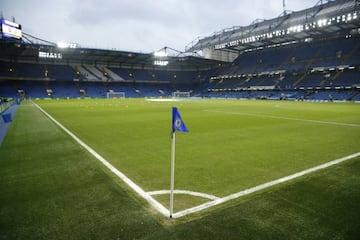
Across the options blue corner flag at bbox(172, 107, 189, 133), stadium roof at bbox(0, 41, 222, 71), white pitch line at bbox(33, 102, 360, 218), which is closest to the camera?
blue corner flag at bbox(172, 107, 189, 133)

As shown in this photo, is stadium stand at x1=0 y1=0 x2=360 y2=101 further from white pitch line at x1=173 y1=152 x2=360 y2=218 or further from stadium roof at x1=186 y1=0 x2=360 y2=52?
white pitch line at x1=173 y1=152 x2=360 y2=218

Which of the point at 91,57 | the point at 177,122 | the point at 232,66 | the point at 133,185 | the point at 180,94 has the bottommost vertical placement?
the point at 133,185

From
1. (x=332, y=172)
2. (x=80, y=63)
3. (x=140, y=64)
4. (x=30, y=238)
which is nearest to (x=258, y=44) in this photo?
(x=140, y=64)

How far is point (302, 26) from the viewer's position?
4981 centimetres

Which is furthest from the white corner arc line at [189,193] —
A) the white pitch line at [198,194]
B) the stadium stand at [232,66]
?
the stadium stand at [232,66]

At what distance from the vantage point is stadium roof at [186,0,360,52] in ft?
143

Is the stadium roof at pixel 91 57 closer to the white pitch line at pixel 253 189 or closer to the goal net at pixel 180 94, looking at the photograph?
the goal net at pixel 180 94

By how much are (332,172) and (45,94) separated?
7085 cm

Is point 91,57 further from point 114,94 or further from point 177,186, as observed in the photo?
point 177,186

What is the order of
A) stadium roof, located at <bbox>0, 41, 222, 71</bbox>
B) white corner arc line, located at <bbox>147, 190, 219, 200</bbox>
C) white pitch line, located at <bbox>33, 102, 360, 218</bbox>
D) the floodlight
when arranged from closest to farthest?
white pitch line, located at <bbox>33, 102, 360, 218</bbox>, white corner arc line, located at <bbox>147, 190, 219, 200</bbox>, stadium roof, located at <bbox>0, 41, 222, 71</bbox>, the floodlight

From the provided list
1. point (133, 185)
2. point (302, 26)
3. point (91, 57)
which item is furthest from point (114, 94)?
point (133, 185)

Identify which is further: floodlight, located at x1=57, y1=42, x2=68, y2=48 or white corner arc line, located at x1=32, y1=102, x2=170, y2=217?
floodlight, located at x1=57, y1=42, x2=68, y2=48

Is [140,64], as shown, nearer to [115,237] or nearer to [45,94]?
[45,94]

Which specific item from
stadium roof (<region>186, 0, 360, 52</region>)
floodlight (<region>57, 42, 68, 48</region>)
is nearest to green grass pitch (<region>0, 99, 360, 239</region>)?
stadium roof (<region>186, 0, 360, 52</region>)
